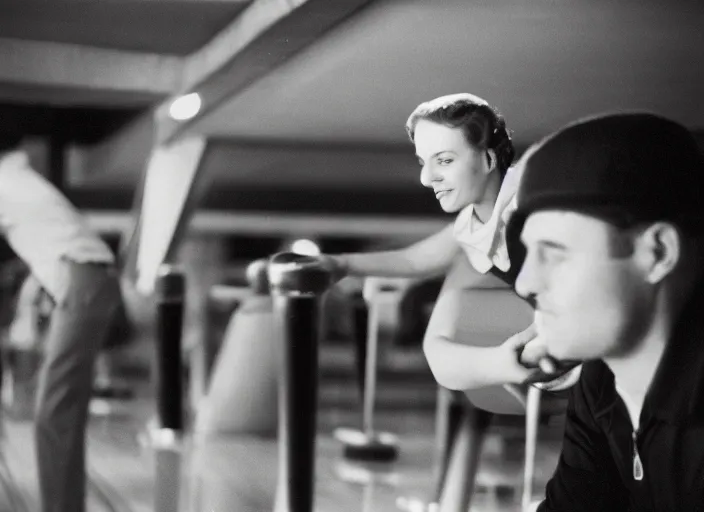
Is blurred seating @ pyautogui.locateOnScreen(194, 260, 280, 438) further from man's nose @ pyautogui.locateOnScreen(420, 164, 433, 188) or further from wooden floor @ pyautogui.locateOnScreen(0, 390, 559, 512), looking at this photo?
man's nose @ pyautogui.locateOnScreen(420, 164, 433, 188)

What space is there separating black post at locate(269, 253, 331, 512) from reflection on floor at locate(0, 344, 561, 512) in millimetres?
585

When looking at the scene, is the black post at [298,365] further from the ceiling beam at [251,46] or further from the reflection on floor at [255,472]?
the reflection on floor at [255,472]

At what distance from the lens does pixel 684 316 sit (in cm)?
39

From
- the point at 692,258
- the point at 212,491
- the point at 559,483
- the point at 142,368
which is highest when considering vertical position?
the point at 692,258

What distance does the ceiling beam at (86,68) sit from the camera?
4.80 ft

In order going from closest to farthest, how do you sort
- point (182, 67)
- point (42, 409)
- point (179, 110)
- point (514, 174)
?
point (514, 174), point (42, 409), point (179, 110), point (182, 67)

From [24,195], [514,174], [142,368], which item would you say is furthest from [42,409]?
[142,368]

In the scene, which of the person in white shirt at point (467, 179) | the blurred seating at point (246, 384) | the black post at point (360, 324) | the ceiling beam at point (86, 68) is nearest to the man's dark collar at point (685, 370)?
the person in white shirt at point (467, 179)

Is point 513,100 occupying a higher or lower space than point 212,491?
higher

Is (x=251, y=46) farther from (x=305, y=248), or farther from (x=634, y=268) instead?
(x=634, y=268)

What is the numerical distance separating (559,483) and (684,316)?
0.11m

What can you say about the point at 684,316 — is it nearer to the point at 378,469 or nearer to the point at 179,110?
the point at 179,110

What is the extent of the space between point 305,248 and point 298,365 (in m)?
Result: 0.07

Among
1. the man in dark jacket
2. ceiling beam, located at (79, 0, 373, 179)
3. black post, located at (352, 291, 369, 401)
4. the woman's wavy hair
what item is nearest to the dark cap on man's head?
the man in dark jacket
